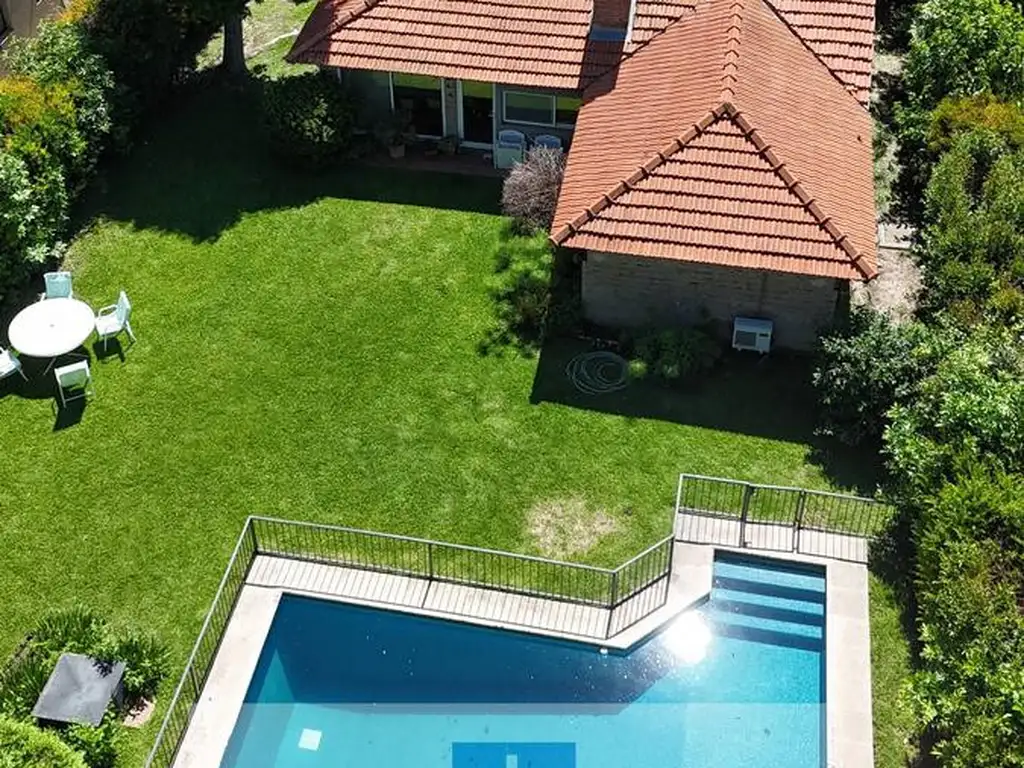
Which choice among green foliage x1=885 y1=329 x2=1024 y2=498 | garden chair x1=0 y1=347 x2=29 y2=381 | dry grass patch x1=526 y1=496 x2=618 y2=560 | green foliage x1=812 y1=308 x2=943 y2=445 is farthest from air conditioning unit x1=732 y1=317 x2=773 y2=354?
garden chair x1=0 y1=347 x2=29 y2=381

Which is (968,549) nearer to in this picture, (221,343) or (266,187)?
(221,343)


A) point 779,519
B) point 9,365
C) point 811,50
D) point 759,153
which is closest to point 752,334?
point 759,153

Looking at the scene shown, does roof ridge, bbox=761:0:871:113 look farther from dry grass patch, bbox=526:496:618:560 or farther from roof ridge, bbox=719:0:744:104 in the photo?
dry grass patch, bbox=526:496:618:560

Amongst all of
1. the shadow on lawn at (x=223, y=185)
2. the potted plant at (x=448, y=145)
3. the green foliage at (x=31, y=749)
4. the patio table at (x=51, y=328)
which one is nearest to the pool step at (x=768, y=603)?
the green foliage at (x=31, y=749)

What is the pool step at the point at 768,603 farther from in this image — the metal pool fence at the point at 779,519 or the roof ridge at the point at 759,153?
the roof ridge at the point at 759,153

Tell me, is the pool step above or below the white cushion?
below
